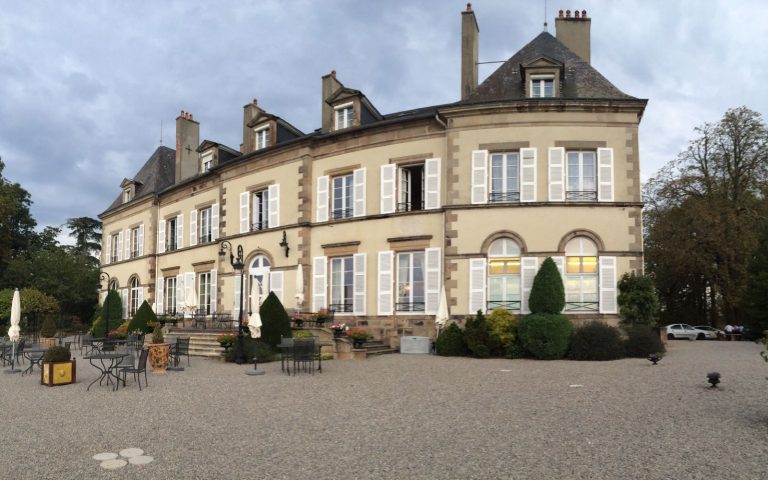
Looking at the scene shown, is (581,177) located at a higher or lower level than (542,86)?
lower

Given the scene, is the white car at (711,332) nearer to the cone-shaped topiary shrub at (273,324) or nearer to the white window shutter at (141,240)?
the cone-shaped topiary shrub at (273,324)

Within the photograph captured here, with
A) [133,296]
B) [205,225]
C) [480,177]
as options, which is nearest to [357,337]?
[480,177]

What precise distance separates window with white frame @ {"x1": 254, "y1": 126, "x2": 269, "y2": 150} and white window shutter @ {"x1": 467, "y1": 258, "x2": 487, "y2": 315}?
10.5 meters

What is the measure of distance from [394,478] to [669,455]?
9.15ft

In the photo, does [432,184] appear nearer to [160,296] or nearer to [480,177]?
[480,177]

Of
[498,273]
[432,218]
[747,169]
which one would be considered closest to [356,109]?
[432,218]

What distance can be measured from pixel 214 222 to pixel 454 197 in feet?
39.7

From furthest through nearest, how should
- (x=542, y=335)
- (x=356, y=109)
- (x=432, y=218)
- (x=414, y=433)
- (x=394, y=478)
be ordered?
(x=356, y=109) < (x=432, y=218) < (x=542, y=335) < (x=414, y=433) < (x=394, y=478)

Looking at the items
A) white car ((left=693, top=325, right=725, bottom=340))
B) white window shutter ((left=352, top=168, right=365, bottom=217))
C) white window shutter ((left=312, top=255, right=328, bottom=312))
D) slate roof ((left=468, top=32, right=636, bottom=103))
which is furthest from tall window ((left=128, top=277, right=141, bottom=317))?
white car ((left=693, top=325, right=725, bottom=340))

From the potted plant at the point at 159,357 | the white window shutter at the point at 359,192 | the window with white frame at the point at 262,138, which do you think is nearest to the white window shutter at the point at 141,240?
the window with white frame at the point at 262,138

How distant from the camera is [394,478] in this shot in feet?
16.6

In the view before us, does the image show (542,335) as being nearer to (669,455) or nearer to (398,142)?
(398,142)

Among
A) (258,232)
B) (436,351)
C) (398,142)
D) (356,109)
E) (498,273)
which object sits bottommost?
(436,351)

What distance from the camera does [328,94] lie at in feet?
72.0
